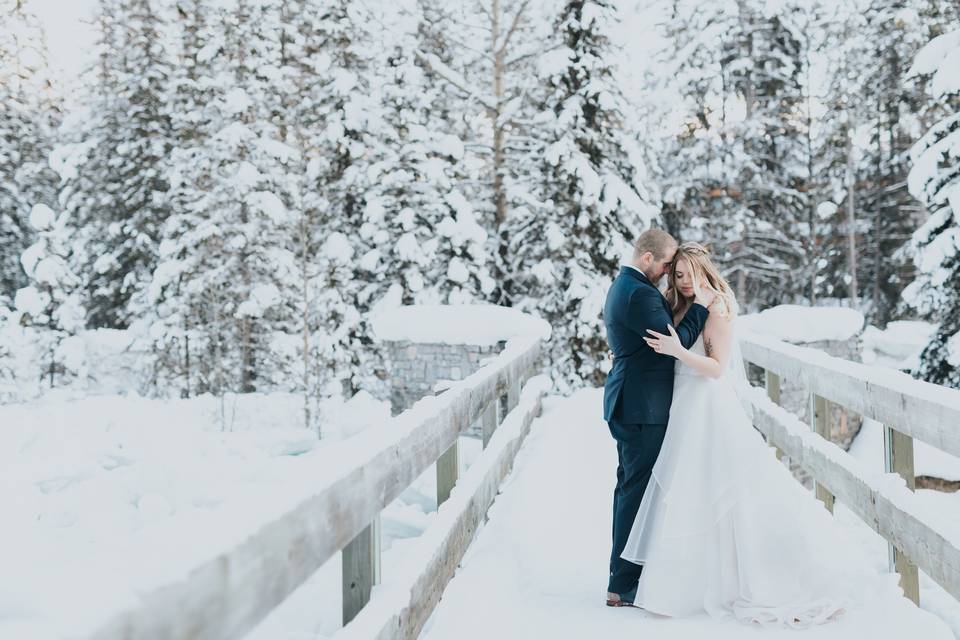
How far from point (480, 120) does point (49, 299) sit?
40.5 feet

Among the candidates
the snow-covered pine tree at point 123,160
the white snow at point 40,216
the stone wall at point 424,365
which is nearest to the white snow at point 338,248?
the stone wall at point 424,365

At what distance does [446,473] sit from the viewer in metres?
3.96

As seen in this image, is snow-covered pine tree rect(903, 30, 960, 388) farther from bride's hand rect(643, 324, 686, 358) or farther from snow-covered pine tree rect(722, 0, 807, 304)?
snow-covered pine tree rect(722, 0, 807, 304)

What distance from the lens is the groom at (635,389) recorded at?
373 centimetres

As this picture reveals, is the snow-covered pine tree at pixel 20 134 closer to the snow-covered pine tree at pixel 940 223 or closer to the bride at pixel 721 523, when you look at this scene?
the snow-covered pine tree at pixel 940 223

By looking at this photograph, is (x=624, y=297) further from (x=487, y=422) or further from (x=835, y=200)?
(x=835, y=200)

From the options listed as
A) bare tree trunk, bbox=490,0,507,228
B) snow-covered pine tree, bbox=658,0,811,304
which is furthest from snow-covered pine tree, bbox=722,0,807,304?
bare tree trunk, bbox=490,0,507,228

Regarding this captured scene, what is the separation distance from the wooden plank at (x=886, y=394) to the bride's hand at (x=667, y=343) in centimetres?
89

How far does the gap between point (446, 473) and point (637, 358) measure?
1091 millimetres

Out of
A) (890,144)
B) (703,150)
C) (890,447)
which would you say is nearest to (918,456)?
(890,447)

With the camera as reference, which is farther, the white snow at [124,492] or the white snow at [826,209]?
the white snow at [826,209]

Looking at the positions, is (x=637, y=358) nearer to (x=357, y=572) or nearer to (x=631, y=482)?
(x=631, y=482)

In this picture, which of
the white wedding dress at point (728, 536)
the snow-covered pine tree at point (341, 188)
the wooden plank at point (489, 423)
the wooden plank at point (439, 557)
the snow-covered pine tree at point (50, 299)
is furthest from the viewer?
the snow-covered pine tree at point (50, 299)

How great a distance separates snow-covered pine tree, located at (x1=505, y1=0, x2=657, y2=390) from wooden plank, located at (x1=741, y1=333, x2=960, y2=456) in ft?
31.0
